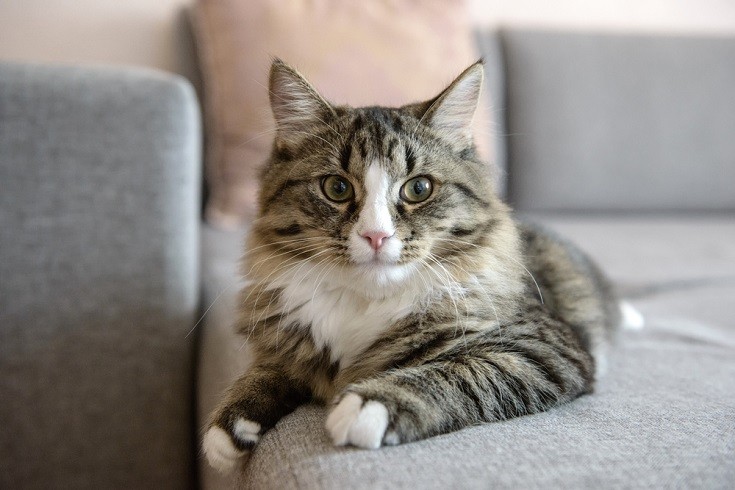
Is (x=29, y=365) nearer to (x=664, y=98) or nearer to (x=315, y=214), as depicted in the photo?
(x=315, y=214)

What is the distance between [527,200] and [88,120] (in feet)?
5.13

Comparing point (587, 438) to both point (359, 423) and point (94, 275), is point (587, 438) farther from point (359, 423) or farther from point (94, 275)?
point (94, 275)

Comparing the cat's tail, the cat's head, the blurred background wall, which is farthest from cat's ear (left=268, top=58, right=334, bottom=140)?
the blurred background wall

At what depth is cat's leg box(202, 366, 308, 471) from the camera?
0.84 meters

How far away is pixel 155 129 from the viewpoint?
52.6 inches

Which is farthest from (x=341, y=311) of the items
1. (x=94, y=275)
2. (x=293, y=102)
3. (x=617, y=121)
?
(x=617, y=121)

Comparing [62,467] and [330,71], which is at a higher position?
[330,71]

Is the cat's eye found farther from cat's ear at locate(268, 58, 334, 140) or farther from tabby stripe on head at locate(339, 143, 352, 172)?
cat's ear at locate(268, 58, 334, 140)

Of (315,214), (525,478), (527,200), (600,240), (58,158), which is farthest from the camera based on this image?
(527,200)

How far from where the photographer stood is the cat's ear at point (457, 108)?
3.31 feet

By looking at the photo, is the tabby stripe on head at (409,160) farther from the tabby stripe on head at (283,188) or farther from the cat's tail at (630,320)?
the cat's tail at (630,320)

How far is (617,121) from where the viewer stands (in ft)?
7.64

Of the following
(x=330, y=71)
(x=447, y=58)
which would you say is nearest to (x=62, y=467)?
(x=330, y=71)

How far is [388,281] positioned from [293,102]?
37 centimetres
